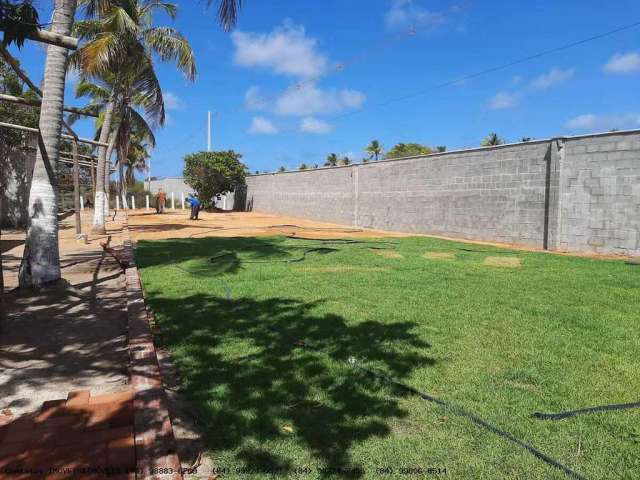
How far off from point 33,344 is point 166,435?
2.67 meters

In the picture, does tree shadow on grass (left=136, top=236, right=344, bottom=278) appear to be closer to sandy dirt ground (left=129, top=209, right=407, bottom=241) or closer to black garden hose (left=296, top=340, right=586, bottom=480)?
sandy dirt ground (left=129, top=209, right=407, bottom=241)

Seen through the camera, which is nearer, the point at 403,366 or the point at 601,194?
the point at 403,366

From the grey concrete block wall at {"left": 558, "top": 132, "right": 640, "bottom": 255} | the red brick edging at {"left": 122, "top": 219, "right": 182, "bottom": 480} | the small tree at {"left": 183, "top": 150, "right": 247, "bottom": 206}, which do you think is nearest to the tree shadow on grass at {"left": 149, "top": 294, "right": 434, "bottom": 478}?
the red brick edging at {"left": 122, "top": 219, "right": 182, "bottom": 480}

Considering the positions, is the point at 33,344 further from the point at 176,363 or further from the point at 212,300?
the point at 212,300

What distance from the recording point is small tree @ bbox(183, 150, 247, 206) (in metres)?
36.0

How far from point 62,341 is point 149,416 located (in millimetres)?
2335

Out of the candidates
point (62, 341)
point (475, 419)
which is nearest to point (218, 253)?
point (62, 341)

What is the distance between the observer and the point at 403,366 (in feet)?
12.7

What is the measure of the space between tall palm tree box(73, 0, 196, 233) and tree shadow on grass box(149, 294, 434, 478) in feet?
36.7

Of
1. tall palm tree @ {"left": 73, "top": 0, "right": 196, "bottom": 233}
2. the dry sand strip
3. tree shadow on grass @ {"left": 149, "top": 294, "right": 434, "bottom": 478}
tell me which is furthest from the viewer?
tall palm tree @ {"left": 73, "top": 0, "right": 196, "bottom": 233}

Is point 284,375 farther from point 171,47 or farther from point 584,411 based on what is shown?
point 171,47

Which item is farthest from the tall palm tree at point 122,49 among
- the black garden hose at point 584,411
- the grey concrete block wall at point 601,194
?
the black garden hose at point 584,411

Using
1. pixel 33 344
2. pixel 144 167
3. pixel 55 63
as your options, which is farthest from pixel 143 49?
pixel 144 167

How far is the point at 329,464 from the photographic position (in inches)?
101
